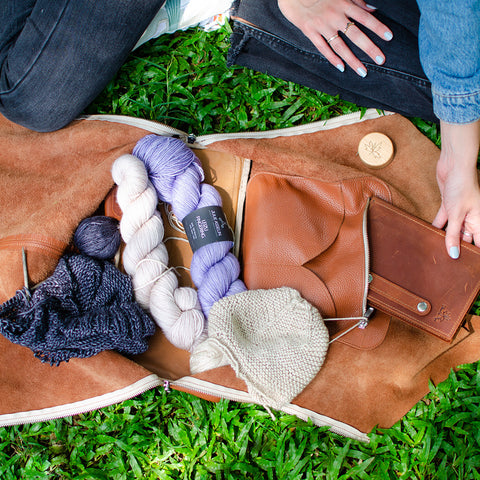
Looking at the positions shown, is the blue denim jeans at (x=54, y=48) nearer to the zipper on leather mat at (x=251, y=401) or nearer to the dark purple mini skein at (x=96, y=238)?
the dark purple mini skein at (x=96, y=238)

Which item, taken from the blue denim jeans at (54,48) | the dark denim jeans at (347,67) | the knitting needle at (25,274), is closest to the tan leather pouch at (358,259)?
the dark denim jeans at (347,67)

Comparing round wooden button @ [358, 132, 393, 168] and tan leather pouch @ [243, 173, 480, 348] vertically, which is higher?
round wooden button @ [358, 132, 393, 168]

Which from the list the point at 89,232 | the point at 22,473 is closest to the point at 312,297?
the point at 89,232

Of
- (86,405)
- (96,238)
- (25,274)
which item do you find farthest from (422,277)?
(25,274)

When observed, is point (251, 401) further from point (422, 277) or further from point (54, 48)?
point (54, 48)

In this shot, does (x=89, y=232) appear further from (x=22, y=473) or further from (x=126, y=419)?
(x=22, y=473)

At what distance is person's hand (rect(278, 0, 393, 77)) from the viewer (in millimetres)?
1928

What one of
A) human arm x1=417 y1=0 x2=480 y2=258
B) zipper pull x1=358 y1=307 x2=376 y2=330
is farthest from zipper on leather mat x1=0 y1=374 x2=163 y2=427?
human arm x1=417 y1=0 x2=480 y2=258

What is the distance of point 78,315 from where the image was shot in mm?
1710

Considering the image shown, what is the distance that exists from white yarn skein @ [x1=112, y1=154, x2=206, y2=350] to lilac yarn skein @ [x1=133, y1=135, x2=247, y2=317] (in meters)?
0.06

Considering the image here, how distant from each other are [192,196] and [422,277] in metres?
1.02

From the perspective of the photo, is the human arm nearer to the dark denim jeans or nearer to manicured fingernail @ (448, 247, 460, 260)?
manicured fingernail @ (448, 247, 460, 260)

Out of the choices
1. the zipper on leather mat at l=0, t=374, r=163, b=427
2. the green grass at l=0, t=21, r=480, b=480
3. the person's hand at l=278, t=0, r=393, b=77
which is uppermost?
the person's hand at l=278, t=0, r=393, b=77

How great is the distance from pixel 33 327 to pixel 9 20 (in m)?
1.36
